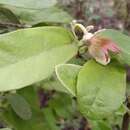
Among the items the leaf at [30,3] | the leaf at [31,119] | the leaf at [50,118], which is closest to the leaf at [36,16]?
the leaf at [30,3]

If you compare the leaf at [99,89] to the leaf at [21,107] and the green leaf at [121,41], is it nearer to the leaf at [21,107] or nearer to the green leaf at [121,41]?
the green leaf at [121,41]

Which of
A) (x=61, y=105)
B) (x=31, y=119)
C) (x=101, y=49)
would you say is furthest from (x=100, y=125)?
(x=101, y=49)

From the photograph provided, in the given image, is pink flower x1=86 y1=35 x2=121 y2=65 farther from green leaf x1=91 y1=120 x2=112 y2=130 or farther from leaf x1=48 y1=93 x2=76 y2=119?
leaf x1=48 y1=93 x2=76 y2=119

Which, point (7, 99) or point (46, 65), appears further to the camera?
point (7, 99)

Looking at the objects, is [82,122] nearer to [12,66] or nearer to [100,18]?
[100,18]

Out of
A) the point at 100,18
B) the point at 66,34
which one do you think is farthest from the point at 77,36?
the point at 100,18

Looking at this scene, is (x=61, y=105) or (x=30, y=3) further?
(x=61, y=105)

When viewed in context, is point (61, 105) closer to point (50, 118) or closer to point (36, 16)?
point (50, 118)
